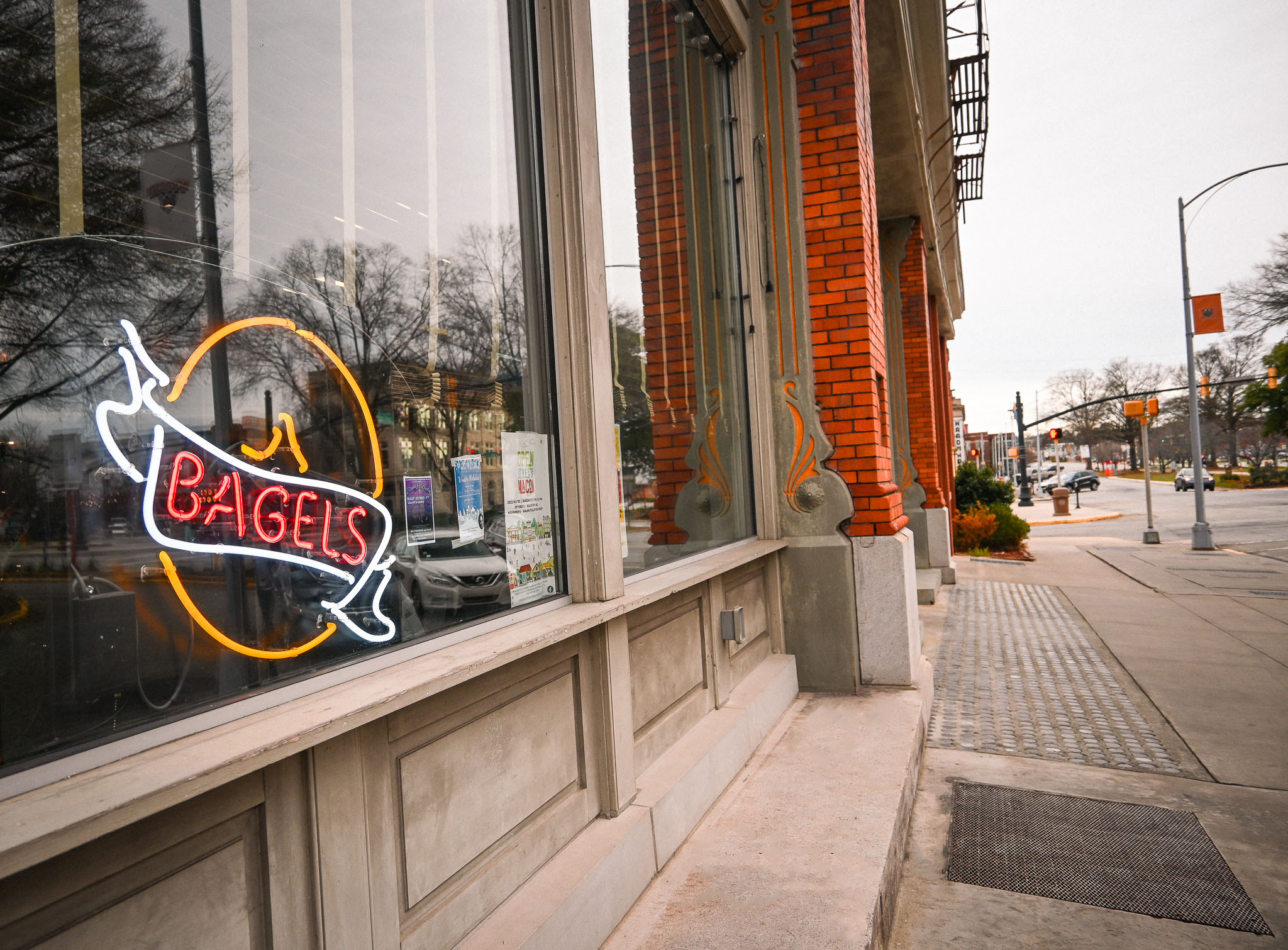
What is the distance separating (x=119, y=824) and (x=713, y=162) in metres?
5.07

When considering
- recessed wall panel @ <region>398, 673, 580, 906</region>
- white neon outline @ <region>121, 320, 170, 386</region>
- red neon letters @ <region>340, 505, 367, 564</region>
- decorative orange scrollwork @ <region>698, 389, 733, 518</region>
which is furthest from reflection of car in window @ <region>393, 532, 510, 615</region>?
decorative orange scrollwork @ <region>698, 389, 733, 518</region>

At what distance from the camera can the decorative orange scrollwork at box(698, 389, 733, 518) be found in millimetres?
4926

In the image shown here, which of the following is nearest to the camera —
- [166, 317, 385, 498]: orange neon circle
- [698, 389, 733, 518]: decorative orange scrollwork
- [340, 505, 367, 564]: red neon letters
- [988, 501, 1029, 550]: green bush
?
[166, 317, 385, 498]: orange neon circle

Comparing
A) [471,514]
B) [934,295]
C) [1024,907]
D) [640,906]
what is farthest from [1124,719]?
[934,295]

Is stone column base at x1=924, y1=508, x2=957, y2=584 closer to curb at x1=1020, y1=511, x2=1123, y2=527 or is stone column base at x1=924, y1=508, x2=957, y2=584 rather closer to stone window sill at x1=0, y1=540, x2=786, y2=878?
stone window sill at x1=0, y1=540, x2=786, y2=878

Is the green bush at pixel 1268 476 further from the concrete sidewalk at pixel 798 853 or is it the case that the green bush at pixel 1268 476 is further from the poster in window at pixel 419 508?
the poster in window at pixel 419 508

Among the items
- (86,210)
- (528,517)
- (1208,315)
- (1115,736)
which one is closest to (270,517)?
(86,210)

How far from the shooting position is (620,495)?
3727mm

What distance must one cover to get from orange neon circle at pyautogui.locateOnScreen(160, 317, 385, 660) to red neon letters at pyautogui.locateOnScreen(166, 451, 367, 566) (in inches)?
3.5

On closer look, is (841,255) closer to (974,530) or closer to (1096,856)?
(1096,856)

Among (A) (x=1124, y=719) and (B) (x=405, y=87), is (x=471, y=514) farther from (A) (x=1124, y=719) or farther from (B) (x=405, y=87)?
(A) (x=1124, y=719)

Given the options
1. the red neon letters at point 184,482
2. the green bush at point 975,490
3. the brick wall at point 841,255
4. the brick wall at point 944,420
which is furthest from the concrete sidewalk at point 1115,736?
the green bush at point 975,490

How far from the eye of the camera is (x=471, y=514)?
256cm

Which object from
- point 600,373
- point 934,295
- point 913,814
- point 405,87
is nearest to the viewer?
point 405,87
